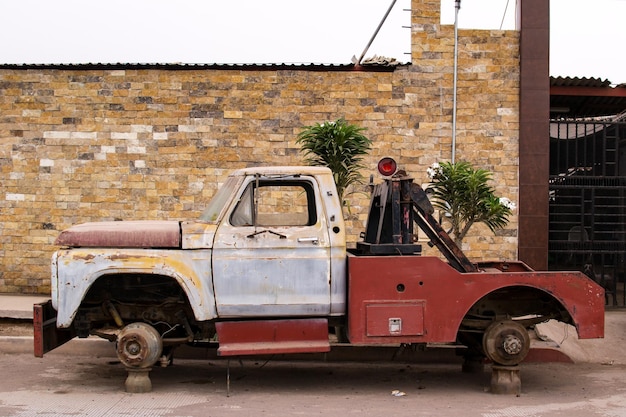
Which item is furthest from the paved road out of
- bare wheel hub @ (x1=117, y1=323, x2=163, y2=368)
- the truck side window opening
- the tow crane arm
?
the truck side window opening

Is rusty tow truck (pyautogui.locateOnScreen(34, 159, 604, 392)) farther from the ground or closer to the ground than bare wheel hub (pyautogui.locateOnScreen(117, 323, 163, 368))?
farther from the ground

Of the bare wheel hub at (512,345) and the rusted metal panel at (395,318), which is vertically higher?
the rusted metal panel at (395,318)

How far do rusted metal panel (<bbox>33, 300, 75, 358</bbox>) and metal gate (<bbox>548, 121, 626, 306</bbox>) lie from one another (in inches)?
299

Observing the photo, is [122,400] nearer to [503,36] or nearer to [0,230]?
[0,230]

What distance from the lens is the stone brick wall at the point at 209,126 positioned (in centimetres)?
1102

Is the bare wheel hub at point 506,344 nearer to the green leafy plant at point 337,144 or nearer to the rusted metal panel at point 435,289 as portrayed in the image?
the rusted metal panel at point 435,289

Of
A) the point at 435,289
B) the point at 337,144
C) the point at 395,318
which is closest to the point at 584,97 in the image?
the point at 337,144

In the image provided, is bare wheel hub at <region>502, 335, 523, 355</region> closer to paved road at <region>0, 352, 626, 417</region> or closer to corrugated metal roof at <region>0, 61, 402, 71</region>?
paved road at <region>0, 352, 626, 417</region>

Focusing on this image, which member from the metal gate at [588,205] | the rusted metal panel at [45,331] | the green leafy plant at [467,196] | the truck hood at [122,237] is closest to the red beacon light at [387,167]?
the green leafy plant at [467,196]

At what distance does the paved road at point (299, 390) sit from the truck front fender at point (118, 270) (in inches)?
32.7

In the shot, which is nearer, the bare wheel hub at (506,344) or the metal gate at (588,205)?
the bare wheel hub at (506,344)

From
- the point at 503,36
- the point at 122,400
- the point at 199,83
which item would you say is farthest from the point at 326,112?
the point at 122,400

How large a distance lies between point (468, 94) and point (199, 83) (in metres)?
4.14

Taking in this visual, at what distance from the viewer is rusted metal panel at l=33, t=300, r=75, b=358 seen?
6.64 metres
